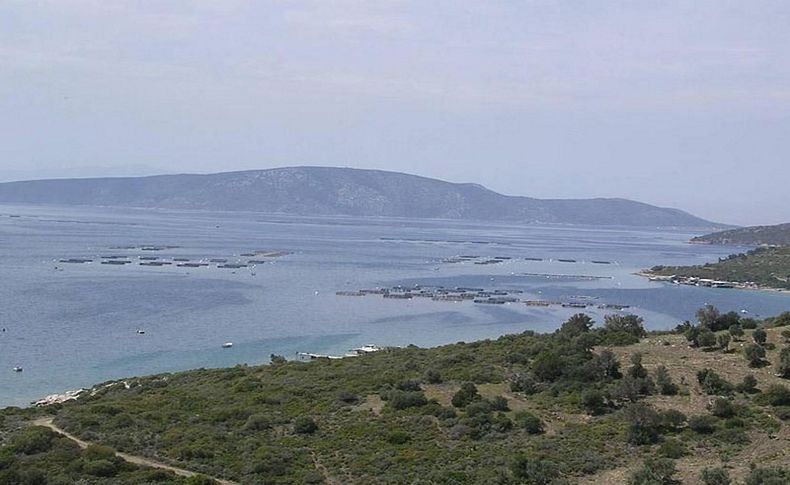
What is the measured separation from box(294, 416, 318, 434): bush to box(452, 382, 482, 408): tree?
14.5ft

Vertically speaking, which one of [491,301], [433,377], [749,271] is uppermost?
[433,377]

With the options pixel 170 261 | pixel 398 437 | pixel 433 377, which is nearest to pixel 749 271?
pixel 170 261

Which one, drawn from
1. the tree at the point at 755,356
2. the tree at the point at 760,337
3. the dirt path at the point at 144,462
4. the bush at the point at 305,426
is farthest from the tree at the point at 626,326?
the dirt path at the point at 144,462

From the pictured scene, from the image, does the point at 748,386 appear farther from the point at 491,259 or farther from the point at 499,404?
the point at 491,259

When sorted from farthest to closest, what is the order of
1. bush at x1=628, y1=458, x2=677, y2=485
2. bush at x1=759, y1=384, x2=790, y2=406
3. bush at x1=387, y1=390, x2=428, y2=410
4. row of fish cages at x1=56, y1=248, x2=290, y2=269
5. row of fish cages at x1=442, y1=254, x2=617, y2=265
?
row of fish cages at x1=442, y1=254, x2=617, y2=265 < row of fish cages at x1=56, y1=248, x2=290, y2=269 < bush at x1=387, y1=390, x2=428, y2=410 < bush at x1=759, y1=384, x2=790, y2=406 < bush at x1=628, y1=458, x2=677, y2=485

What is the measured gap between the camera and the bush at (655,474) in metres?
15.9

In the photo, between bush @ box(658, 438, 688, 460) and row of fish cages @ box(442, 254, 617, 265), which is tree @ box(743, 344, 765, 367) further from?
row of fish cages @ box(442, 254, 617, 265)

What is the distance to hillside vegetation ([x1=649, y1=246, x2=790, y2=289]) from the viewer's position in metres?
110

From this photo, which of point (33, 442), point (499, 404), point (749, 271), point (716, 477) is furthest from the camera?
point (749, 271)

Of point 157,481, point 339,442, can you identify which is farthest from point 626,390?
point 157,481

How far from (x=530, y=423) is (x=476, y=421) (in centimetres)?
152

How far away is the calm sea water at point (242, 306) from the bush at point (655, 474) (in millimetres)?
31477

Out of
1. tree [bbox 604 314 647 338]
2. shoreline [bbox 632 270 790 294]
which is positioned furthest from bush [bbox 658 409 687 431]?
shoreline [bbox 632 270 790 294]

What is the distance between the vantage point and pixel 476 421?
21.7m
